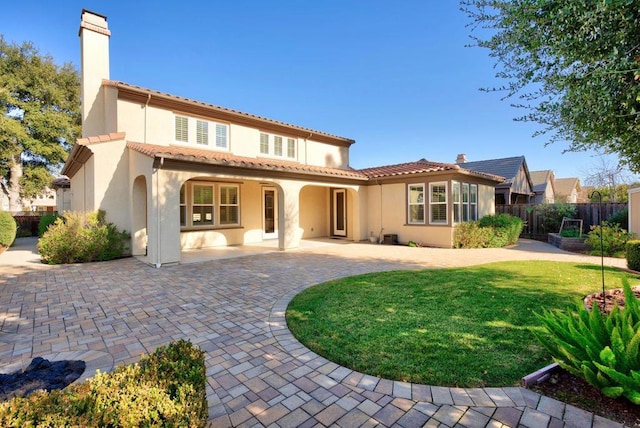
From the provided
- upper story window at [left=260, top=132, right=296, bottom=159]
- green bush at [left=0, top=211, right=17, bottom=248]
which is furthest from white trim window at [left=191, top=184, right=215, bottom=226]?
green bush at [left=0, top=211, right=17, bottom=248]

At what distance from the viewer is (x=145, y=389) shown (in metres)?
1.86

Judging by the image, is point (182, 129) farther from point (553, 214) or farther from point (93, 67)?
point (553, 214)

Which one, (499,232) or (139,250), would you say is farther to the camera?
(499,232)

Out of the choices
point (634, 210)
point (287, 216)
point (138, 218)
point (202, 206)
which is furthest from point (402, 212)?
point (138, 218)

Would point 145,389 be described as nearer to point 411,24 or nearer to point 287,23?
point 411,24

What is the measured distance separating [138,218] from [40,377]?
8.84 meters

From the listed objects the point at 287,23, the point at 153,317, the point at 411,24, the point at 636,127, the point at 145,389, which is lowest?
the point at 153,317

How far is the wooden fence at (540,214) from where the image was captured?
50.2 feet

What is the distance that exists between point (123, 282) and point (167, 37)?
11.0 m

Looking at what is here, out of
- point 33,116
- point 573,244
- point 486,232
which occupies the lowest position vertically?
point 573,244

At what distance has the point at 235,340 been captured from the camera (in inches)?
167

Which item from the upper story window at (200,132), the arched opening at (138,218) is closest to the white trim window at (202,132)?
the upper story window at (200,132)

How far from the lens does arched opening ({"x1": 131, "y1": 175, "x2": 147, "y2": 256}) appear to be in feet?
35.8

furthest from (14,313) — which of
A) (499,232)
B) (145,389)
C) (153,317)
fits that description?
(499,232)
